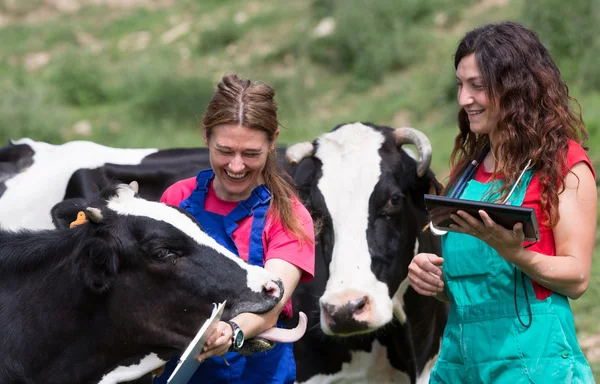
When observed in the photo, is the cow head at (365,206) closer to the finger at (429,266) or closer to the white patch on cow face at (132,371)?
the finger at (429,266)

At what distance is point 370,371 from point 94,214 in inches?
97.9

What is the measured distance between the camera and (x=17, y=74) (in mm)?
23812

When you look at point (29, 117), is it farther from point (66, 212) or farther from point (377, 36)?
point (66, 212)

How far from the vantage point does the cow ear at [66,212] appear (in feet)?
13.7

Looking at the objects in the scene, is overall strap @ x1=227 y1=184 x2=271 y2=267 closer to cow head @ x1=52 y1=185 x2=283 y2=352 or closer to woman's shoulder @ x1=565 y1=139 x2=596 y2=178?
cow head @ x1=52 y1=185 x2=283 y2=352

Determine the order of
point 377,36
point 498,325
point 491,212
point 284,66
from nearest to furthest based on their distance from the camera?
point 491,212, point 498,325, point 377,36, point 284,66

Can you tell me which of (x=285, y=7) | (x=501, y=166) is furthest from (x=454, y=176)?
(x=285, y=7)

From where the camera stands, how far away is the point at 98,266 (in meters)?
3.80

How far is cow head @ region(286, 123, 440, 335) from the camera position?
5.09 metres

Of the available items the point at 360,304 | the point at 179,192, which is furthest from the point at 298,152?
the point at 179,192

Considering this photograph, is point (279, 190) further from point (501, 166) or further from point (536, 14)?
point (536, 14)

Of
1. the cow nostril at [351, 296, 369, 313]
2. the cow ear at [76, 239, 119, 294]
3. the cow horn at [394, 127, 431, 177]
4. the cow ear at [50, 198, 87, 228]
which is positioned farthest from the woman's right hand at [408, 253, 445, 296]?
the cow horn at [394, 127, 431, 177]

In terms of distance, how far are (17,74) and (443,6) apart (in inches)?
415

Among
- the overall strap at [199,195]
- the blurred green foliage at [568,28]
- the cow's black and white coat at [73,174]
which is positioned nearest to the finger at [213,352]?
the overall strap at [199,195]
